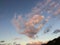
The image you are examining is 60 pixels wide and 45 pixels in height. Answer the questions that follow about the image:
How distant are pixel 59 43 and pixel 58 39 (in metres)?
4.36

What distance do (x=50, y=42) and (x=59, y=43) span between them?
11.5m

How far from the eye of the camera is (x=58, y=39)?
113188mm

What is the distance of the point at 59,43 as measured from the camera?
4306 inches

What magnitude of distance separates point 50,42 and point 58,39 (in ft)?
28.1

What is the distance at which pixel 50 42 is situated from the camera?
120062 millimetres

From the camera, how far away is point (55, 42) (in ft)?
370

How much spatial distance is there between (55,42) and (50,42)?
300 inches

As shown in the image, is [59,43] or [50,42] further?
[50,42]

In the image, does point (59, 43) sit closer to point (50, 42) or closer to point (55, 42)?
point (55, 42)

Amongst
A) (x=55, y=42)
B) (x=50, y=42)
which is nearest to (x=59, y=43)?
(x=55, y=42)

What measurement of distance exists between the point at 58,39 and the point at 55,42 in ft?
9.02
